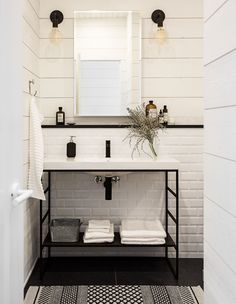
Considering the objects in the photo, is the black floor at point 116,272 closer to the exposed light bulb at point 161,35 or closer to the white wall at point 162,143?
the white wall at point 162,143

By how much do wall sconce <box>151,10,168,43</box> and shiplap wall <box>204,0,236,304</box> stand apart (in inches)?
78.6

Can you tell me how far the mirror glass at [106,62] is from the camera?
10.5 feet

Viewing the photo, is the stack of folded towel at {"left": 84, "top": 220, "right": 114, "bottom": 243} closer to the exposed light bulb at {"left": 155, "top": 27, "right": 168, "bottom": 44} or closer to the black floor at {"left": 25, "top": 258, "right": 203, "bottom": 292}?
the black floor at {"left": 25, "top": 258, "right": 203, "bottom": 292}

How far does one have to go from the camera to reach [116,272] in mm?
2881

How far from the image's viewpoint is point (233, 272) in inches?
39.5

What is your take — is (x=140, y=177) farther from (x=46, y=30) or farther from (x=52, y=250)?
(x=46, y=30)

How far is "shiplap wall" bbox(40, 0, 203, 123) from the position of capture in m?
3.23

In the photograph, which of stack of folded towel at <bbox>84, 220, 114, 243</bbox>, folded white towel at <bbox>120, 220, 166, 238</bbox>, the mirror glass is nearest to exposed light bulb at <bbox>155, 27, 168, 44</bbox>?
the mirror glass

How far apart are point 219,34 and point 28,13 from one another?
82.0 inches

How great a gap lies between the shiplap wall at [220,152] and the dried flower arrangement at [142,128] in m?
1.68

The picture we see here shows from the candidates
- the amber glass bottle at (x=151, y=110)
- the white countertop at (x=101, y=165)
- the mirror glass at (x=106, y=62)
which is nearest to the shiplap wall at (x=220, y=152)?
the white countertop at (x=101, y=165)

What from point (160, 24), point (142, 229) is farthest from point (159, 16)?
point (142, 229)

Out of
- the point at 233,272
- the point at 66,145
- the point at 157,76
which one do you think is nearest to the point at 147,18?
the point at 157,76

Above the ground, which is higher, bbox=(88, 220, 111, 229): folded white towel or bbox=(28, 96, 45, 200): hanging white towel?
bbox=(28, 96, 45, 200): hanging white towel
